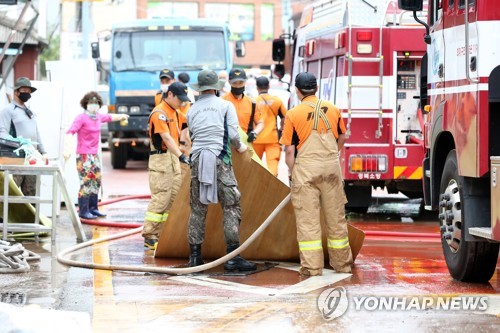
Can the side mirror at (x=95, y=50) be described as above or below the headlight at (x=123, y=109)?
above

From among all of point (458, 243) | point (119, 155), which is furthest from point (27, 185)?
point (119, 155)

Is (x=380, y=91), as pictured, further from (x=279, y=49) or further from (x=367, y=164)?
(x=279, y=49)

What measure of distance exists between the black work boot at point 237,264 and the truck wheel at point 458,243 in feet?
5.76

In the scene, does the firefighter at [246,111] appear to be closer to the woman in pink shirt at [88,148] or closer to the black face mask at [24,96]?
the woman in pink shirt at [88,148]

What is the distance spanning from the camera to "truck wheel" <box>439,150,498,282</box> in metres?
8.87

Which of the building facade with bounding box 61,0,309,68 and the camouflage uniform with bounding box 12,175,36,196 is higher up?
the building facade with bounding box 61,0,309,68

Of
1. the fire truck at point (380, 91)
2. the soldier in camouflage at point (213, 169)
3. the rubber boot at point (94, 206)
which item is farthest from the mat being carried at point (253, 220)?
the rubber boot at point (94, 206)

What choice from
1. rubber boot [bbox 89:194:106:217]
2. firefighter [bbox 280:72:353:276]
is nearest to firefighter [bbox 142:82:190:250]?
firefighter [bbox 280:72:353:276]

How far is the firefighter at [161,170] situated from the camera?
1132cm

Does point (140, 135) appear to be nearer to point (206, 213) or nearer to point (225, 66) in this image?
point (225, 66)

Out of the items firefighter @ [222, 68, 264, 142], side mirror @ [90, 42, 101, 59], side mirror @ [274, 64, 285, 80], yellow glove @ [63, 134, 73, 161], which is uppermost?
side mirror @ [90, 42, 101, 59]

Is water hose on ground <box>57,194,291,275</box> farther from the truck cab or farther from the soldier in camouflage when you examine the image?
the truck cab

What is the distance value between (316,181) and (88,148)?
5.34 metres

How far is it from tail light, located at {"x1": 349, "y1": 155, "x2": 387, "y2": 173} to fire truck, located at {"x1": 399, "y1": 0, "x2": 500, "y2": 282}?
3351 mm
